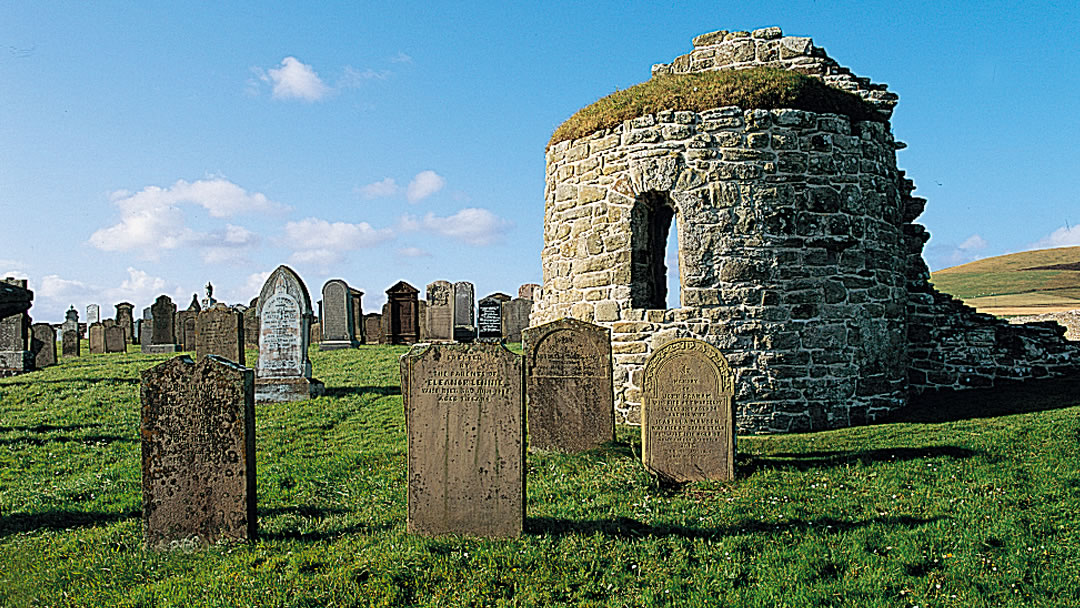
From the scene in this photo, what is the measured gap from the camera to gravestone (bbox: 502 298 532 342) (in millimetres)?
23359

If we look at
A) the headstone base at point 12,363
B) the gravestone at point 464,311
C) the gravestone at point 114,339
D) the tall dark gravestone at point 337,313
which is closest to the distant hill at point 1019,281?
the gravestone at point 464,311

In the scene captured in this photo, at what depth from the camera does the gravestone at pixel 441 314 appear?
2211cm

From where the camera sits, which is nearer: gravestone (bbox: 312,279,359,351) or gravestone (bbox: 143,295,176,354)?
gravestone (bbox: 312,279,359,351)

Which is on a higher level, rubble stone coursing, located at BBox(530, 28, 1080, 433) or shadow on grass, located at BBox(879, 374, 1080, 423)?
rubble stone coursing, located at BBox(530, 28, 1080, 433)

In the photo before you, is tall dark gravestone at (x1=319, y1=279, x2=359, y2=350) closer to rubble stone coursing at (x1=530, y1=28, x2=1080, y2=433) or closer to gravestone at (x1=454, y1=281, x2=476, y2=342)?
gravestone at (x1=454, y1=281, x2=476, y2=342)

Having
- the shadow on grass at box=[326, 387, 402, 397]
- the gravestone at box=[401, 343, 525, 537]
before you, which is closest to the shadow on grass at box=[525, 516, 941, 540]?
the gravestone at box=[401, 343, 525, 537]

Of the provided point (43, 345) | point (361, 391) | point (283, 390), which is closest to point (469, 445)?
point (283, 390)

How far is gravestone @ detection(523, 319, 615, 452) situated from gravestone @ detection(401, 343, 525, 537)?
9.61 feet

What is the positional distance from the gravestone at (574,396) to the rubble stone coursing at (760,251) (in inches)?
100

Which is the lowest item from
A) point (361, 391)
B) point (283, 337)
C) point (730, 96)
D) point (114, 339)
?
point (361, 391)

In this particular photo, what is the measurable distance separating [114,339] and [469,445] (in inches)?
868

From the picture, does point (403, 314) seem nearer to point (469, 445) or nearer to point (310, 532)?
point (310, 532)

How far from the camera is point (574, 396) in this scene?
8320 millimetres

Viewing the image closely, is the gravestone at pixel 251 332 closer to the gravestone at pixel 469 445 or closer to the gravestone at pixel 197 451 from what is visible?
the gravestone at pixel 197 451
